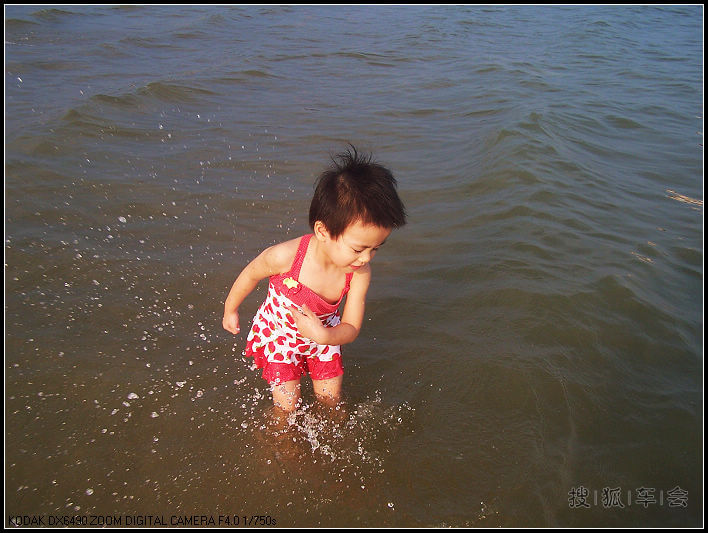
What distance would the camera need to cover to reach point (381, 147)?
6.08 m

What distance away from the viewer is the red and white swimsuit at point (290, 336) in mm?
2652

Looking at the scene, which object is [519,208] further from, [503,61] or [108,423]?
[503,61]

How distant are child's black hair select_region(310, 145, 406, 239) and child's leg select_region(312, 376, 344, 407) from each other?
0.88 metres

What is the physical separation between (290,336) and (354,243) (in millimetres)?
673

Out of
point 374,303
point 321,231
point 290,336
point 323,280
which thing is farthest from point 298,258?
point 374,303

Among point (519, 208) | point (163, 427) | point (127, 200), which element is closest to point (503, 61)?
point (519, 208)

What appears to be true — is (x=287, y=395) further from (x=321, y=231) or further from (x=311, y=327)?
(x=321, y=231)

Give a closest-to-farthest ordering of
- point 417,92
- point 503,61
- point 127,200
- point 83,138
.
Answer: point 127,200 < point 83,138 < point 417,92 < point 503,61

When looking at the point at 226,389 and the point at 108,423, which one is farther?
the point at 226,389

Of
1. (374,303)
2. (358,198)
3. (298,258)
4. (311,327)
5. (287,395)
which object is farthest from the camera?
(374,303)

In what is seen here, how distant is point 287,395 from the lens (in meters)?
2.82

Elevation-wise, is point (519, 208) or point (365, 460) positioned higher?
point (519, 208)

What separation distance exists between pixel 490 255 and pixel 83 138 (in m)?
3.87

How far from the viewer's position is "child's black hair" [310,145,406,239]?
87.8 inches
